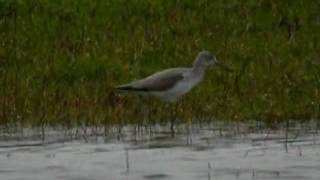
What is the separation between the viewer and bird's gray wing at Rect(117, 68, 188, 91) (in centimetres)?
1852

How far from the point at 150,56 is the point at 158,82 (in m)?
2.99

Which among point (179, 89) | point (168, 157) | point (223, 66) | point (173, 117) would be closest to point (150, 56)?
point (223, 66)

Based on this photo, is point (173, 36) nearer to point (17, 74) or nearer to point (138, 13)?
point (138, 13)

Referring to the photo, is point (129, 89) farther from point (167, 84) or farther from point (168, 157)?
point (168, 157)

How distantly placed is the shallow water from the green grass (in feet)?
3.96

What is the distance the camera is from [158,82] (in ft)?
61.0

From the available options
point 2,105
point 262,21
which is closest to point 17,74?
point 2,105

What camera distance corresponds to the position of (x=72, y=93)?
19.3 m

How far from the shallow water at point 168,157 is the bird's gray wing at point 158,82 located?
61.9 inches

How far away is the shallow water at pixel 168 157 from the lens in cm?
1449

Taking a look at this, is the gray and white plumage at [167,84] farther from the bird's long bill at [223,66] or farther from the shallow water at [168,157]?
the shallow water at [168,157]

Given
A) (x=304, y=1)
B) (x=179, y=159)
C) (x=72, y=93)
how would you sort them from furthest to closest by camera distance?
(x=304, y=1)
(x=72, y=93)
(x=179, y=159)

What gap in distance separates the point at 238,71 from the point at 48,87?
2649 mm

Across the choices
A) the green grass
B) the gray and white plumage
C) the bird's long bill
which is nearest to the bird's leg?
the green grass
